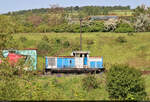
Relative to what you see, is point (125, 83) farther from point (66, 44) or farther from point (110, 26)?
point (110, 26)

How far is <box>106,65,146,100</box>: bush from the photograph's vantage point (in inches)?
781

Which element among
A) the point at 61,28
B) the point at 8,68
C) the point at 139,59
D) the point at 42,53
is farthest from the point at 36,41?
the point at 8,68

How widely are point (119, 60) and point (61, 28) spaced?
87.3ft

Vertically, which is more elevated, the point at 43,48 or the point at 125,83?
the point at 43,48

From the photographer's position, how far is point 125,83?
19969 millimetres

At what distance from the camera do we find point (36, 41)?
168ft

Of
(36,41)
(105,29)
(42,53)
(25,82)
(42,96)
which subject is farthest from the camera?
(105,29)

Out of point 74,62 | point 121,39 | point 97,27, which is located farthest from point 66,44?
point 97,27

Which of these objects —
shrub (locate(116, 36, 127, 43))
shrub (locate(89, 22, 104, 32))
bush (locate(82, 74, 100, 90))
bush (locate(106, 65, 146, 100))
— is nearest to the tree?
shrub (locate(89, 22, 104, 32))

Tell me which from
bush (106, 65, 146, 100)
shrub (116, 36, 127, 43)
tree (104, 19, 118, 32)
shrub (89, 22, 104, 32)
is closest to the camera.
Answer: bush (106, 65, 146, 100)

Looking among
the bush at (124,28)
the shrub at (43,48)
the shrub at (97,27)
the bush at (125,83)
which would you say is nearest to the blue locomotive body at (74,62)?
the bush at (125,83)

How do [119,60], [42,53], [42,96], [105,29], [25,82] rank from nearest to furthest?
1. [42,96]
2. [25,82]
3. [119,60]
4. [42,53]
5. [105,29]

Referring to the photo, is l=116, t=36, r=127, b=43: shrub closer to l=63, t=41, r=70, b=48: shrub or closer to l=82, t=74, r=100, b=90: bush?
l=63, t=41, r=70, b=48: shrub

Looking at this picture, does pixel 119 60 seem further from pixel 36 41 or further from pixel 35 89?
pixel 35 89
